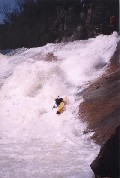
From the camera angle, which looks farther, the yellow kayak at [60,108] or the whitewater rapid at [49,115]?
the yellow kayak at [60,108]

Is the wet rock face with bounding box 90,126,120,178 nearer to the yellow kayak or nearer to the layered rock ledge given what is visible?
the layered rock ledge

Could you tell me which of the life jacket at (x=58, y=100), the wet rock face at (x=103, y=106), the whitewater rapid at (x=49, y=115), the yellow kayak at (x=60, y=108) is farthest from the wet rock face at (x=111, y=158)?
the life jacket at (x=58, y=100)

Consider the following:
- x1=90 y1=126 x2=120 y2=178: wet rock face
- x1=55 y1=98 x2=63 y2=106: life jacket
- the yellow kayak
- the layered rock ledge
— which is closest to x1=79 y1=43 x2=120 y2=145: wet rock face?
the layered rock ledge

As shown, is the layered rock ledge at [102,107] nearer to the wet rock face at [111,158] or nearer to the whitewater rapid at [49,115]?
the wet rock face at [111,158]

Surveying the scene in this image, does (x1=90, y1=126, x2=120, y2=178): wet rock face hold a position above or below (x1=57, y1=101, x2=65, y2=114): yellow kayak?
below

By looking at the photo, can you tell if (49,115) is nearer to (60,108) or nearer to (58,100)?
(60,108)

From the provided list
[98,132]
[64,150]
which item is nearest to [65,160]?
[64,150]
